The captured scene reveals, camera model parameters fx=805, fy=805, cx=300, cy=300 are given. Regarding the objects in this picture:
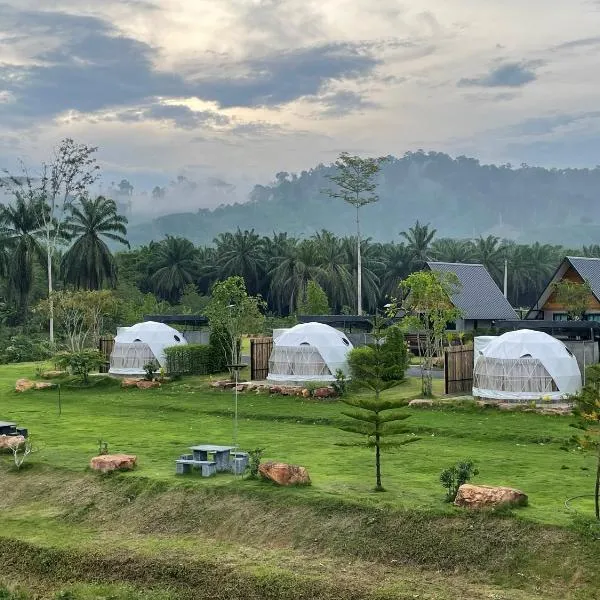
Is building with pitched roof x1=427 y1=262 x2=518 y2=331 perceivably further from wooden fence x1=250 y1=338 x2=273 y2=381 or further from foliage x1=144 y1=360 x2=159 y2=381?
foliage x1=144 y1=360 x2=159 y2=381

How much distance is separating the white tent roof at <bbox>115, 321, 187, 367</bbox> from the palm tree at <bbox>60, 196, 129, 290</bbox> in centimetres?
2421

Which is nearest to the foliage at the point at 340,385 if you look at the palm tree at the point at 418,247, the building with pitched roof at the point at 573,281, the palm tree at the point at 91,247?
Result: the building with pitched roof at the point at 573,281

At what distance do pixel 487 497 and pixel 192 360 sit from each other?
28248mm

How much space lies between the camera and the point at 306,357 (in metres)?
38.8

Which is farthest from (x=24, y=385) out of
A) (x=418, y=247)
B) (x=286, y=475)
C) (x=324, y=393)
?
(x=418, y=247)

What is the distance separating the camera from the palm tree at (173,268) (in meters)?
87.4

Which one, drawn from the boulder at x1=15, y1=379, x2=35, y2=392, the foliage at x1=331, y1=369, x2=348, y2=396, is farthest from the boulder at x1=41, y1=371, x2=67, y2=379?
the foliage at x1=331, y1=369, x2=348, y2=396

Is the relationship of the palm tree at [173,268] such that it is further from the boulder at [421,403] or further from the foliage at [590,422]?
the foliage at [590,422]

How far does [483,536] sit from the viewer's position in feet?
51.3

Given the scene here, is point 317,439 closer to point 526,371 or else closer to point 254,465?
point 254,465

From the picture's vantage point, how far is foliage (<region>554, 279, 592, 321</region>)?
4918cm

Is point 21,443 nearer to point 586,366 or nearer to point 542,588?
point 542,588

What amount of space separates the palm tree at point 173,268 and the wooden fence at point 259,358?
46.6 metres

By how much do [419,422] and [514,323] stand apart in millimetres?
14743
